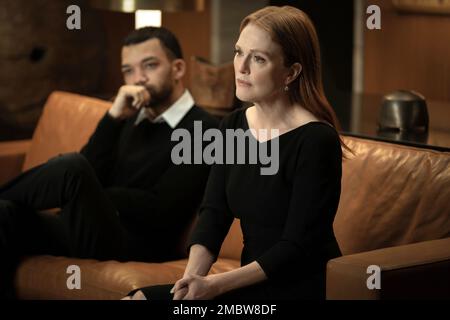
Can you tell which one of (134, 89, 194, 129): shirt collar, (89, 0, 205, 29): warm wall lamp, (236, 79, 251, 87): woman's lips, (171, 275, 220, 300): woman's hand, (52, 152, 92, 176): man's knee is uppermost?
(89, 0, 205, 29): warm wall lamp

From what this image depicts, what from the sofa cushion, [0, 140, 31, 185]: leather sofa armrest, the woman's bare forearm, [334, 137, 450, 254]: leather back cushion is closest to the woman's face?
the woman's bare forearm

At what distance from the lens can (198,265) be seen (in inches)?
88.7

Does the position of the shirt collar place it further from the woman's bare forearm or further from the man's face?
the woman's bare forearm

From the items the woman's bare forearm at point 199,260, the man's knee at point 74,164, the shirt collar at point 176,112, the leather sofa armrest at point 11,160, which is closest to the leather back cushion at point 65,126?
the leather sofa armrest at point 11,160

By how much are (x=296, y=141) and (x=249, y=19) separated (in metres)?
0.30

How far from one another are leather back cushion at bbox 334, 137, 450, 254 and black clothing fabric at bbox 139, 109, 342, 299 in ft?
1.57

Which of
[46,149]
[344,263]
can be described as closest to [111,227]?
[46,149]

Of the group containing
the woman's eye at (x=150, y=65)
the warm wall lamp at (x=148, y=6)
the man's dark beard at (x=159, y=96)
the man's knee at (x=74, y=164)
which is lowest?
the man's knee at (x=74, y=164)

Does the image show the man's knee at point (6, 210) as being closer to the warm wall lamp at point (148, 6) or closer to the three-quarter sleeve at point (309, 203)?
the warm wall lamp at point (148, 6)

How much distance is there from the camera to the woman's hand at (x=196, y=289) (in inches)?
82.1

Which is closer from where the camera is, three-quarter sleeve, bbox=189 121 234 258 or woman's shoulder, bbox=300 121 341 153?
woman's shoulder, bbox=300 121 341 153

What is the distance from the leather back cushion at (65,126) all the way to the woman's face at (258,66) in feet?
5.44

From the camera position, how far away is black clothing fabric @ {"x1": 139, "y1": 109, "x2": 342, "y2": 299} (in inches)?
84.1
